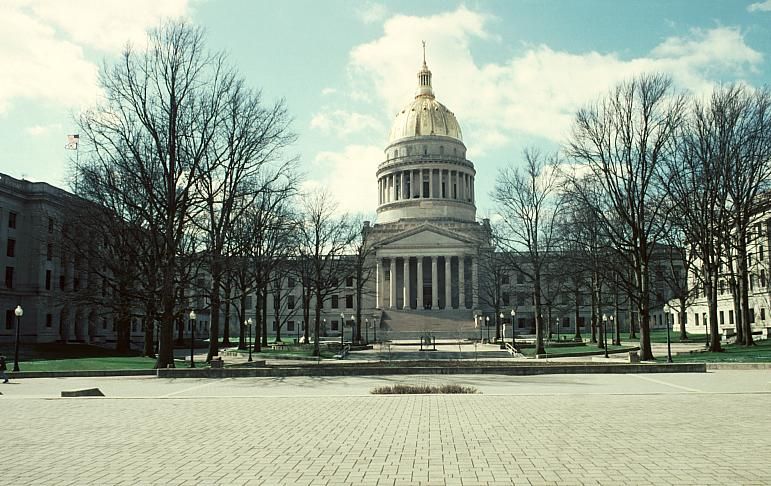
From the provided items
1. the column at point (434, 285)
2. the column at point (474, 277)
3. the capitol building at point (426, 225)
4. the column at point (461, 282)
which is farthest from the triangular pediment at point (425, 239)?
the column at point (474, 277)

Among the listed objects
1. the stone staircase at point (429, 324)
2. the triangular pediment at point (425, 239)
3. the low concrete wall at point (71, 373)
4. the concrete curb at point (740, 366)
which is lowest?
the low concrete wall at point (71, 373)

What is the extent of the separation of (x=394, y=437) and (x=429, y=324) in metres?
75.8

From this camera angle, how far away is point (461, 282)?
10169 cm

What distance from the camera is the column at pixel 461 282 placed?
331 feet

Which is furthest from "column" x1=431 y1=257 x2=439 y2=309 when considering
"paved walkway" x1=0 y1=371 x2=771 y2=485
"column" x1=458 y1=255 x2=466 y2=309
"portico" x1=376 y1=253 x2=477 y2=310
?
"paved walkway" x1=0 y1=371 x2=771 y2=485

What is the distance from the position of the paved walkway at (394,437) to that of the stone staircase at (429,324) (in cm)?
6032

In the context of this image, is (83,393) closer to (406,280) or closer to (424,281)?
(406,280)

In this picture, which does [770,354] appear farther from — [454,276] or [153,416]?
[454,276]

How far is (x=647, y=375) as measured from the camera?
2878 cm

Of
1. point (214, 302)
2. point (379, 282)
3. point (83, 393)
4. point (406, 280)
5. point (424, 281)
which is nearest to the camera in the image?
point (83, 393)

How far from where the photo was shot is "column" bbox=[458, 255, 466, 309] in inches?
3974

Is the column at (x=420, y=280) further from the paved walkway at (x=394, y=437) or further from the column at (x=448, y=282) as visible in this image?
the paved walkway at (x=394, y=437)

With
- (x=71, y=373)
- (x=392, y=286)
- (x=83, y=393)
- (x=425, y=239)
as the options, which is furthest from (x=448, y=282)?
(x=83, y=393)

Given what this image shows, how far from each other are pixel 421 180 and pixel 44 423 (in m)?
109
